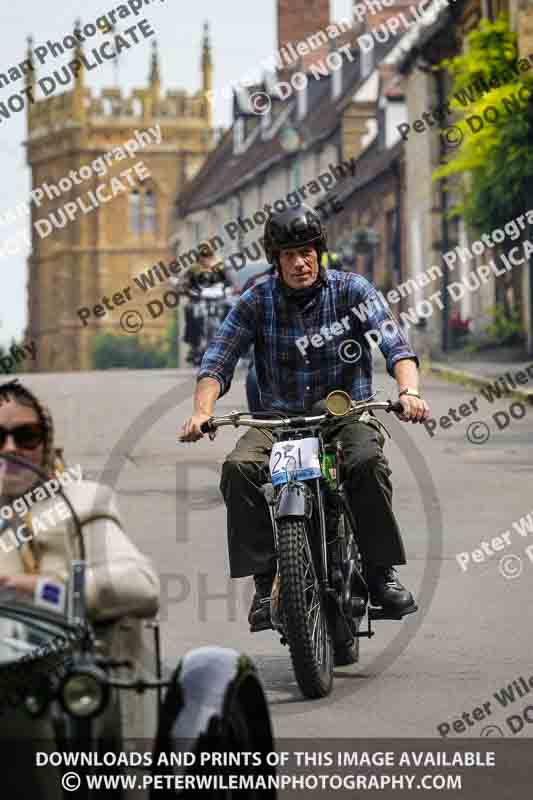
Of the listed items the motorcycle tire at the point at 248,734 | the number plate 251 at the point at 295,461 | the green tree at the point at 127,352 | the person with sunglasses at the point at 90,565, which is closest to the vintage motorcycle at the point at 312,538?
the number plate 251 at the point at 295,461

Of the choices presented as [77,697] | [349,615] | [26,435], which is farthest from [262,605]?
[77,697]

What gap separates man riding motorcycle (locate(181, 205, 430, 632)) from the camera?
7.66 m

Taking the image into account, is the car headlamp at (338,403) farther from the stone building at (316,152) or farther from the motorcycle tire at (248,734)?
the stone building at (316,152)

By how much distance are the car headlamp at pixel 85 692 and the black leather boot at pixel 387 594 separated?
443 centimetres

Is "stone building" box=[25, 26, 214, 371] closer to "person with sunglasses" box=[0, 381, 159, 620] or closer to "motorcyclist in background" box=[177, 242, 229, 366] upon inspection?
"motorcyclist in background" box=[177, 242, 229, 366]

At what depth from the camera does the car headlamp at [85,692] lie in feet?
11.6

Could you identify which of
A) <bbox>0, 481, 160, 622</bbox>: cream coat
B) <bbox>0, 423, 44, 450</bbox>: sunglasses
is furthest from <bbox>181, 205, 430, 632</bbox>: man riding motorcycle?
<bbox>0, 481, 160, 622</bbox>: cream coat

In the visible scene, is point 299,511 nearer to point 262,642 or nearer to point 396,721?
point 396,721

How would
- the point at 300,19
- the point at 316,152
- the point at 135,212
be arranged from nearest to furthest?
the point at 316,152 → the point at 300,19 → the point at 135,212

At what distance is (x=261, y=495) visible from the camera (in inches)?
302

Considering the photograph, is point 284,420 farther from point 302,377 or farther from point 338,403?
point 302,377

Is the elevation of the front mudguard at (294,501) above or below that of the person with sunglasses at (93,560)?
above

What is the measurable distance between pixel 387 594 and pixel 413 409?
35.2 inches

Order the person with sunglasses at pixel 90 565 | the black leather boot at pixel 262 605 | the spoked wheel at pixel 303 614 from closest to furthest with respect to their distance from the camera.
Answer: the person with sunglasses at pixel 90 565, the spoked wheel at pixel 303 614, the black leather boot at pixel 262 605
